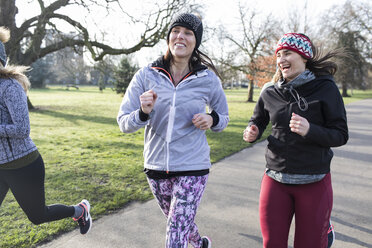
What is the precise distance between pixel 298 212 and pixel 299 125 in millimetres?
660

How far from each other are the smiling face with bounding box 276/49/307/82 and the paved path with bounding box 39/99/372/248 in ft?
5.78

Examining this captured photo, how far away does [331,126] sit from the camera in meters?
2.07

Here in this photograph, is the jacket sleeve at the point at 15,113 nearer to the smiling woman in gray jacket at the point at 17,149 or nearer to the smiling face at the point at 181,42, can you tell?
the smiling woman in gray jacket at the point at 17,149

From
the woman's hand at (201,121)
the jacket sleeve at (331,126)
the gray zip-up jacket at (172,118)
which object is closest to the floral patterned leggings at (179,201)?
the gray zip-up jacket at (172,118)

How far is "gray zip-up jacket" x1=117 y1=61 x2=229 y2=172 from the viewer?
2.16 metres

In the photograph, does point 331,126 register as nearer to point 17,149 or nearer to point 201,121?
point 201,121

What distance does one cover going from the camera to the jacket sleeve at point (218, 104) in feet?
7.63

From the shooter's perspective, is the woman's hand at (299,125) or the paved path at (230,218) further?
the paved path at (230,218)

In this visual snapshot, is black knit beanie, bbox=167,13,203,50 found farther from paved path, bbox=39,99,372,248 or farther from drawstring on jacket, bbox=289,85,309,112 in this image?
paved path, bbox=39,99,372,248

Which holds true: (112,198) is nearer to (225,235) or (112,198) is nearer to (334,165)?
(225,235)

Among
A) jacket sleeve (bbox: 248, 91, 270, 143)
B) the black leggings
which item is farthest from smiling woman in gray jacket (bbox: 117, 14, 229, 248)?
the black leggings

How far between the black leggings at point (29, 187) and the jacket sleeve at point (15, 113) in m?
0.32

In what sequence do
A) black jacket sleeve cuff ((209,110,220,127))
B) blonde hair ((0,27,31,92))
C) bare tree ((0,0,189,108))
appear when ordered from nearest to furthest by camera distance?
black jacket sleeve cuff ((209,110,220,127))
blonde hair ((0,27,31,92))
bare tree ((0,0,189,108))

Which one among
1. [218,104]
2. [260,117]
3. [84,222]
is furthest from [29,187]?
[260,117]
